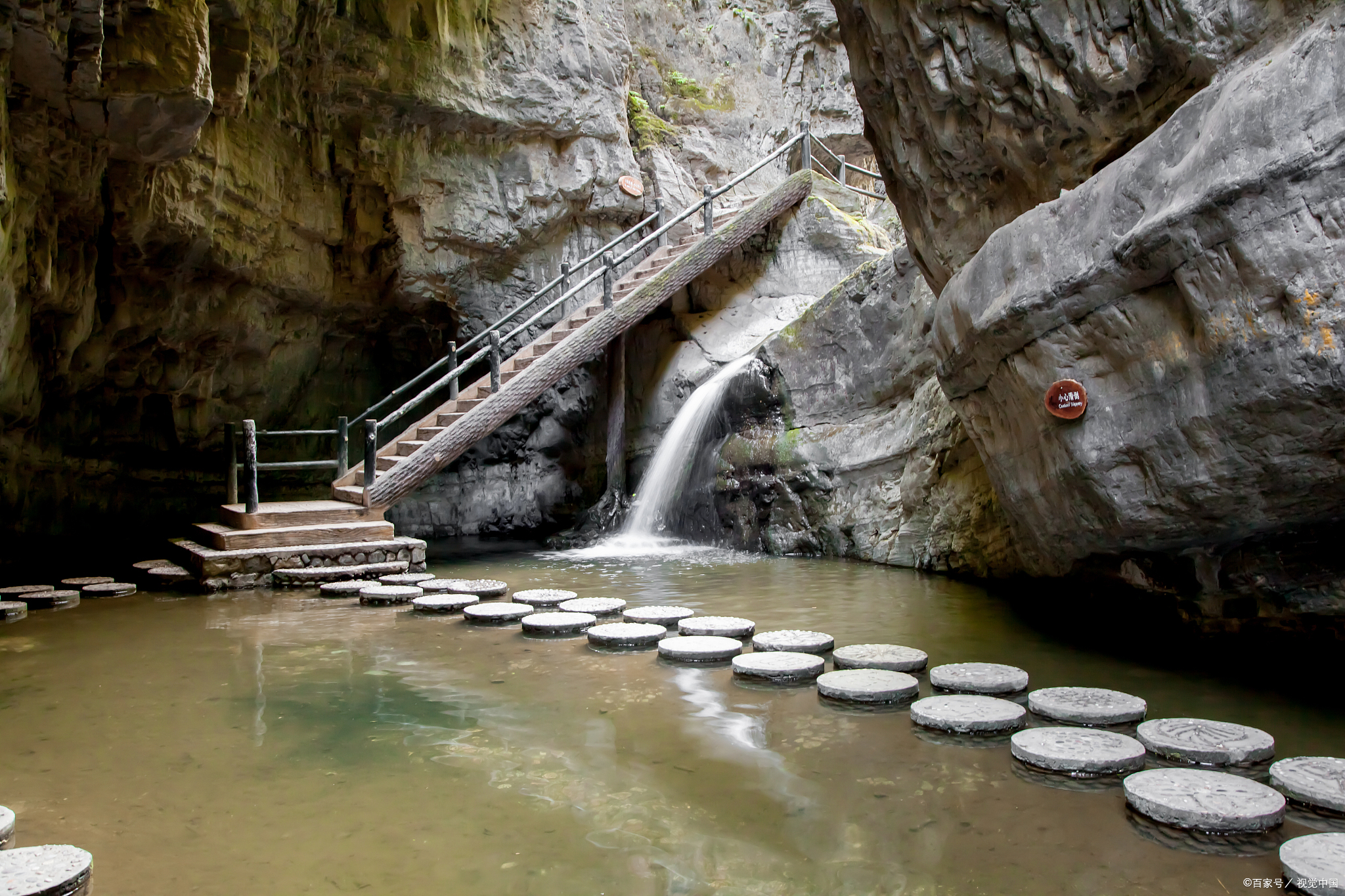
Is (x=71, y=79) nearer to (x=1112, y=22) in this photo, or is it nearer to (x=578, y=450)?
(x=1112, y=22)

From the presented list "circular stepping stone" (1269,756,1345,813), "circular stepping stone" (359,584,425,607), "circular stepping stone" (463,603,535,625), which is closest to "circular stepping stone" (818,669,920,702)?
"circular stepping stone" (1269,756,1345,813)

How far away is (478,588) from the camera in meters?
6.72

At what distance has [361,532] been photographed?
8141 mm

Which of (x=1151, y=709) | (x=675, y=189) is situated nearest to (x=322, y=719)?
(x=1151, y=709)

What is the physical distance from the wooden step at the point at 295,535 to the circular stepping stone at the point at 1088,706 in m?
6.27

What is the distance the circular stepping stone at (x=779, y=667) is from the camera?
4.31 metres

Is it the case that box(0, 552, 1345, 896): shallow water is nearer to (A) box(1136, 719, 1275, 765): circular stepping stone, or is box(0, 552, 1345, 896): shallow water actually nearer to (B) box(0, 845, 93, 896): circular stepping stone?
(B) box(0, 845, 93, 896): circular stepping stone

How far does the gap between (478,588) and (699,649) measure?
2.64m

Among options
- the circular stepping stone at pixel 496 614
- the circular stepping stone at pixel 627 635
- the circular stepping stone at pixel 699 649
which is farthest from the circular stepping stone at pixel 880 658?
the circular stepping stone at pixel 496 614

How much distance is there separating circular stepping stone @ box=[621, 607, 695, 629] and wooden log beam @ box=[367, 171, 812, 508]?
3.99 meters

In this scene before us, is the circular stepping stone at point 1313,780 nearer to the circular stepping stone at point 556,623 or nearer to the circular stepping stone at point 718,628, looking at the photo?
the circular stepping stone at point 718,628

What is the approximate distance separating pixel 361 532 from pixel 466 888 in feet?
20.8

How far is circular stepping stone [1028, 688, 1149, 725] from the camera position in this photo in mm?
3551

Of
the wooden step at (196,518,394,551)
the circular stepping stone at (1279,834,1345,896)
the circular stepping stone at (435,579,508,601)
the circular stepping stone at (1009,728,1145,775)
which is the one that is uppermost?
the wooden step at (196,518,394,551)
